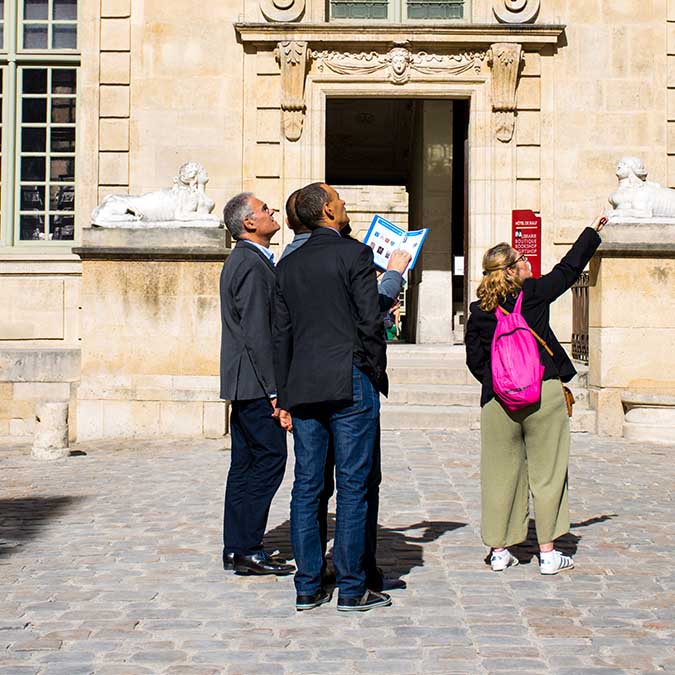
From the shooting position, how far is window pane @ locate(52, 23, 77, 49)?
1492 cm

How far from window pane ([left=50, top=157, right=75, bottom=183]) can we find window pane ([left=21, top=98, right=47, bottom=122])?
58 cm

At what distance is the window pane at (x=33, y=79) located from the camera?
14906 millimetres

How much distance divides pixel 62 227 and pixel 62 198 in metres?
0.40

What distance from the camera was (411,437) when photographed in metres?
11.0

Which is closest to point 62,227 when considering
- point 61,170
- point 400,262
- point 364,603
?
point 61,170

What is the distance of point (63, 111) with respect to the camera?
15.0m

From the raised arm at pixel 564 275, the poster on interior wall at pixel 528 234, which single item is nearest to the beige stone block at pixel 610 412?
the poster on interior wall at pixel 528 234

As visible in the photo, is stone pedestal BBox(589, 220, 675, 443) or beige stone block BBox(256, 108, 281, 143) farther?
beige stone block BBox(256, 108, 281, 143)

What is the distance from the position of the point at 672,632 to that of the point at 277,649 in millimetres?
1621

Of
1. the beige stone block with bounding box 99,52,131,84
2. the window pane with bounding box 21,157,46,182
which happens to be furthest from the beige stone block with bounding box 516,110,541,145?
the window pane with bounding box 21,157,46,182

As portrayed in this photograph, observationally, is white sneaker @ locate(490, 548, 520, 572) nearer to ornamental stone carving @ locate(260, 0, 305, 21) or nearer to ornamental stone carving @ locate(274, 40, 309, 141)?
ornamental stone carving @ locate(274, 40, 309, 141)

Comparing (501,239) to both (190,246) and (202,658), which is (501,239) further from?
(202,658)

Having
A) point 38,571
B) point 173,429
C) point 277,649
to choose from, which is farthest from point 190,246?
point 277,649

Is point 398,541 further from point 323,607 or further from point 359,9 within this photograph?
point 359,9
